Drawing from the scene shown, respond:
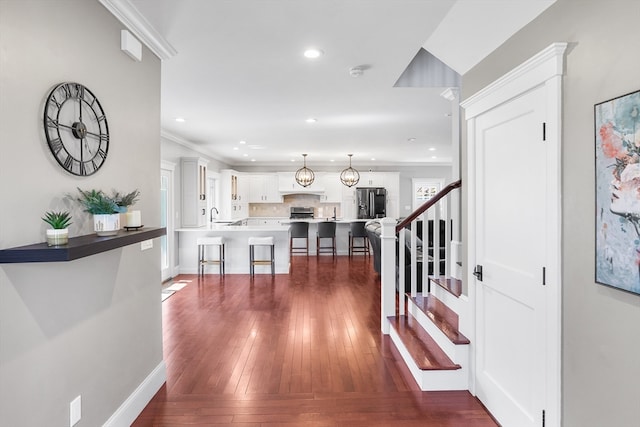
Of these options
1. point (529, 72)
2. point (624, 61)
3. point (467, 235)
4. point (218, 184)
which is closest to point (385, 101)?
point (467, 235)

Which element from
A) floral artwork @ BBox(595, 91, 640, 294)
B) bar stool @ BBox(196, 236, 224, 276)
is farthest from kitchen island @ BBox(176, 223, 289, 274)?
floral artwork @ BBox(595, 91, 640, 294)

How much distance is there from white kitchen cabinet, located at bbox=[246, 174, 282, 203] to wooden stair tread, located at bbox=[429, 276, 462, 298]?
7696mm

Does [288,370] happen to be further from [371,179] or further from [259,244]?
[371,179]

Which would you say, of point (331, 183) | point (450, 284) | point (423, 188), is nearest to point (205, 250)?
point (331, 183)

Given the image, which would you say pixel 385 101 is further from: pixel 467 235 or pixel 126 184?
pixel 126 184

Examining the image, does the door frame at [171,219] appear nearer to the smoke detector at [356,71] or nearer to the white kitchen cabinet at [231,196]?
the white kitchen cabinet at [231,196]

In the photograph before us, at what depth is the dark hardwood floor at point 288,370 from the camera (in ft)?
7.64

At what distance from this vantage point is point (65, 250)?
4.69 feet

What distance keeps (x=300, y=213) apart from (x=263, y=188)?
136cm

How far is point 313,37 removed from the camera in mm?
2629

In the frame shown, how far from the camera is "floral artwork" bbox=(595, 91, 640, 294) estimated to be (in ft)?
4.24

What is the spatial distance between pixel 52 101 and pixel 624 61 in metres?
2.35

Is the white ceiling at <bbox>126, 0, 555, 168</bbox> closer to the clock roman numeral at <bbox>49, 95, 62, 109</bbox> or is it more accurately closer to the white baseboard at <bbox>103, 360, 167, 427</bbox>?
the clock roman numeral at <bbox>49, 95, 62, 109</bbox>

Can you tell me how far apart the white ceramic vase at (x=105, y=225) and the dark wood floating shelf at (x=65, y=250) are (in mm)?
29
